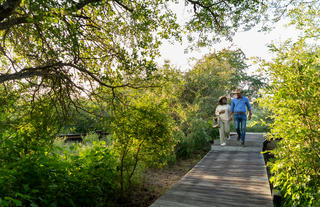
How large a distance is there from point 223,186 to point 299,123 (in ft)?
6.75

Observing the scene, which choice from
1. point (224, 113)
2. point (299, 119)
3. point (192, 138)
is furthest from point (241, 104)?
point (299, 119)

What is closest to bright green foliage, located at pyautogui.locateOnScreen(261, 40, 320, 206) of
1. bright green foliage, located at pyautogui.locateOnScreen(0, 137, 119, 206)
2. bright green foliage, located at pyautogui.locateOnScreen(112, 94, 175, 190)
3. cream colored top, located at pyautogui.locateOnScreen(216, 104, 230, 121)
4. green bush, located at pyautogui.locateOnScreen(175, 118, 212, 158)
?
bright green foliage, located at pyautogui.locateOnScreen(112, 94, 175, 190)

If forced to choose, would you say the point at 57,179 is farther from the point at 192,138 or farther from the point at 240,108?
the point at 192,138

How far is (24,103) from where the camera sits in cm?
407

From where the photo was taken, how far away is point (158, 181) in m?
5.76

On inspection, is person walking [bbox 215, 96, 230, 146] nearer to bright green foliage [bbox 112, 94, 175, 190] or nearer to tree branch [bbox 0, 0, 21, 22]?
bright green foliage [bbox 112, 94, 175, 190]

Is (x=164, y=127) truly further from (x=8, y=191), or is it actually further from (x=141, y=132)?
(x=8, y=191)

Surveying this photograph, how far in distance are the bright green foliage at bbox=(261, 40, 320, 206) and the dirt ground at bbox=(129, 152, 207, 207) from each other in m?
2.74

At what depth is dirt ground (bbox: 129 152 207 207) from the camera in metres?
4.42

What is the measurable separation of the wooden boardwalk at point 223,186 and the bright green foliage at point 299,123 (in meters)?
0.73

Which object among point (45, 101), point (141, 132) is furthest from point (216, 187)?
point (45, 101)

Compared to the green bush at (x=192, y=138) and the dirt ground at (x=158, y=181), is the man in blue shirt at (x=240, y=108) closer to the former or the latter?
the green bush at (x=192, y=138)

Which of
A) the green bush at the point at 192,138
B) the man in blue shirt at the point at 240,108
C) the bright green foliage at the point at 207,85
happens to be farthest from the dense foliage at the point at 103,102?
the bright green foliage at the point at 207,85

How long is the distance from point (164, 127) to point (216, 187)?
1.64 metres
